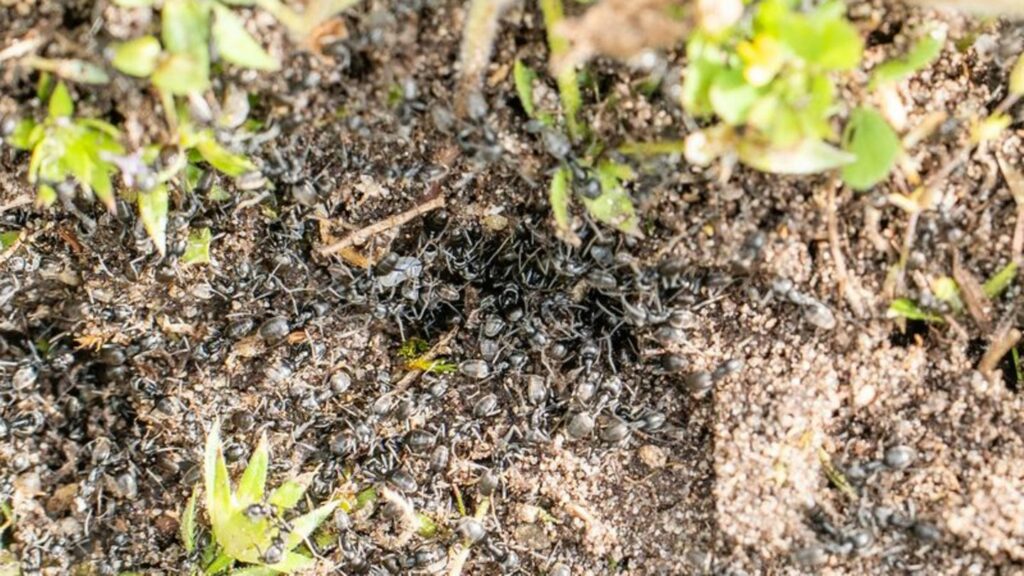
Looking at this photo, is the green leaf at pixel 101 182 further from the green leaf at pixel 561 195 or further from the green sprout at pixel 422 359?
the green leaf at pixel 561 195

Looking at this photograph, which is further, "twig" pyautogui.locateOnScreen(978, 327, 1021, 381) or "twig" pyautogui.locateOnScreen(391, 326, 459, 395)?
"twig" pyautogui.locateOnScreen(391, 326, 459, 395)

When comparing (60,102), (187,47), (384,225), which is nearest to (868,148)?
(384,225)

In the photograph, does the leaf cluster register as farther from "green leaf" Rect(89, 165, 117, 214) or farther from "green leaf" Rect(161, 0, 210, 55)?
"green leaf" Rect(89, 165, 117, 214)

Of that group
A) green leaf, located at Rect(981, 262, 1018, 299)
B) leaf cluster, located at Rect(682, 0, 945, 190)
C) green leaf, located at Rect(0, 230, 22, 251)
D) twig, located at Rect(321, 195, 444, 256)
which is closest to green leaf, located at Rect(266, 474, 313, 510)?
twig, located at Rect(321, 195, 444, 256)

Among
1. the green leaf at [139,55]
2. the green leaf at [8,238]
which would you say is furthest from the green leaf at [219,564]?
the green leaf at [139,55]

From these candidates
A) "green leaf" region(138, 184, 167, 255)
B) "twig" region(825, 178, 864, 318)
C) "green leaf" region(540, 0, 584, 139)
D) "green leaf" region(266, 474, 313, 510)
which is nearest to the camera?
"green leaf" region(540, 0, 584, 139)
